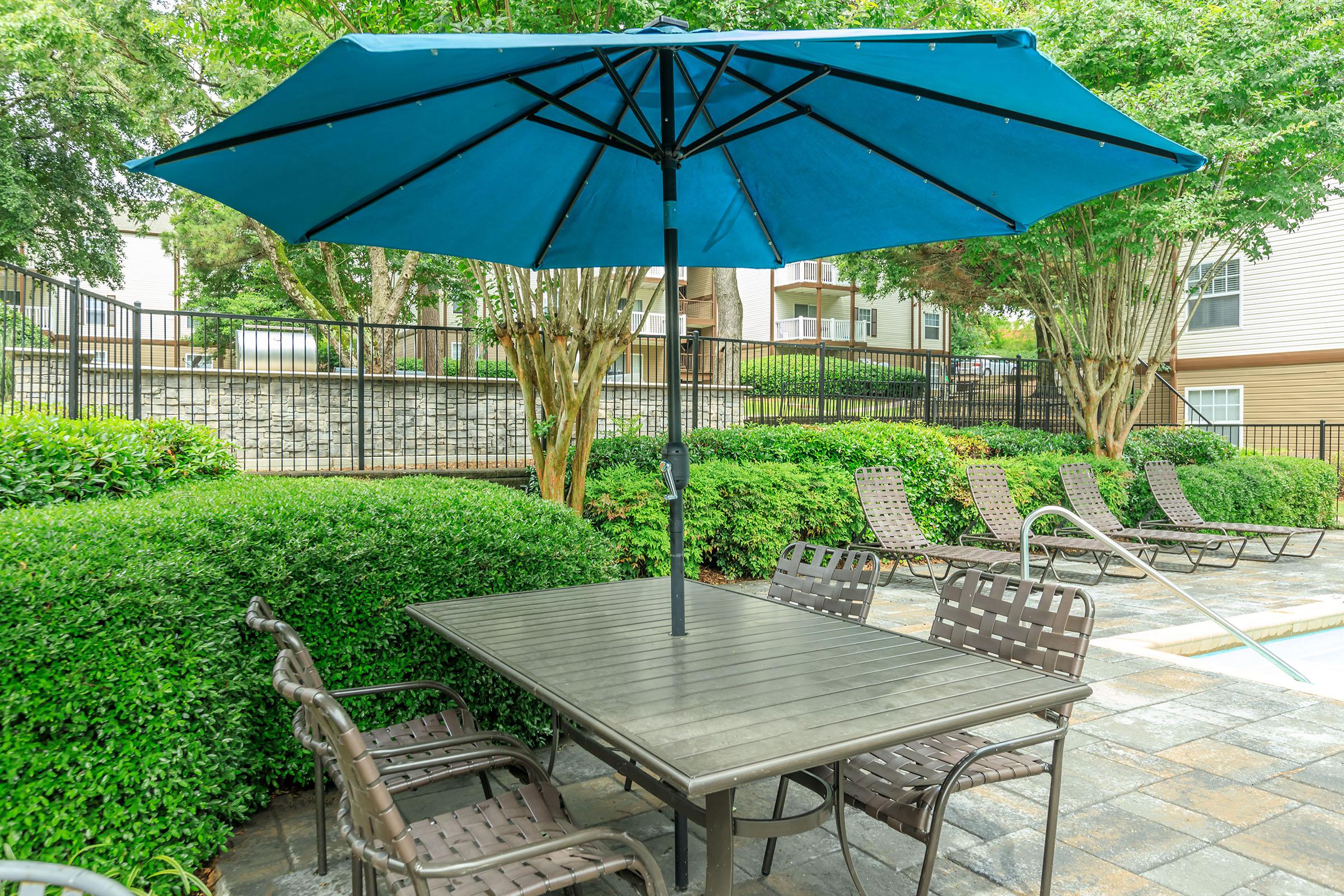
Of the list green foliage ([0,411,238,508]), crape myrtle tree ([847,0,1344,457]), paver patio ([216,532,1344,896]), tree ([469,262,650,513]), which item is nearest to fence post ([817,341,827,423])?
crape myrtle tree ([847,0,1344,457])

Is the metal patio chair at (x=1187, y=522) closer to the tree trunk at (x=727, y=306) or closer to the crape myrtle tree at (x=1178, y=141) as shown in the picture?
the crape myrtle tree at (x=1178, y=141)

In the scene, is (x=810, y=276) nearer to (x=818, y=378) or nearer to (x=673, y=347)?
(x=818, y=378)

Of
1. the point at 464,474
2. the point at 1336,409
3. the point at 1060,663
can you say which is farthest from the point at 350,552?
the point at 1336,409

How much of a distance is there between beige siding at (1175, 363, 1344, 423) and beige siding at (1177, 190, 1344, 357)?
0.48 m

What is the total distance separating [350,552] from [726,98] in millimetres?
2663

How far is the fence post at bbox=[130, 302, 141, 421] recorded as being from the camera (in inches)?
327

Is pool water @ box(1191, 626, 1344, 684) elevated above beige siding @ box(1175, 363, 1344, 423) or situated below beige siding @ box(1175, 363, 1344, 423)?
below

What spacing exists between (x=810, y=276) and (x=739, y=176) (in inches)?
1186

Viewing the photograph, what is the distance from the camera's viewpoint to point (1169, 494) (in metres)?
11.4

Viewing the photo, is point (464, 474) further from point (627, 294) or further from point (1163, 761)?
point (1163, 761)

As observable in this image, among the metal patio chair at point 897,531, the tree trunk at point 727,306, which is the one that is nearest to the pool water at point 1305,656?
the metal patio chair at point 897,531

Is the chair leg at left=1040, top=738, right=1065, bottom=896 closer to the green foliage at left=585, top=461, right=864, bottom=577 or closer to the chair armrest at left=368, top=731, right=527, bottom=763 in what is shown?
the chair armrest at left=368, top=731, right=527, bottom=763

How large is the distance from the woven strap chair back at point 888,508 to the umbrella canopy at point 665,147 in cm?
495

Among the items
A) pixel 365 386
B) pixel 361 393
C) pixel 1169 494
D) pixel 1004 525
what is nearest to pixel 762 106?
pixel 361 393
